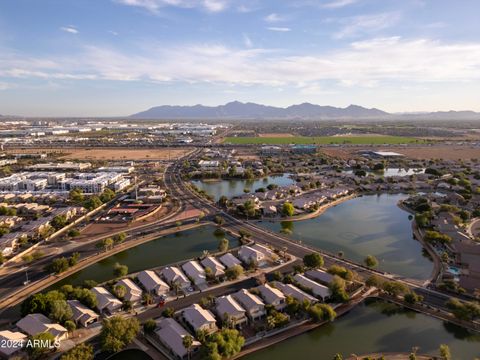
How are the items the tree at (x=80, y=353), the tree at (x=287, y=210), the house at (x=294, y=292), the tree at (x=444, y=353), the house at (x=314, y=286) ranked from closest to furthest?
the tree at (x=80, y=353) < the tree at (x=444, y=353) < the house at (x=294, y=292) < the house at (x=314, y=286) < the tree at (x=287, y=210)

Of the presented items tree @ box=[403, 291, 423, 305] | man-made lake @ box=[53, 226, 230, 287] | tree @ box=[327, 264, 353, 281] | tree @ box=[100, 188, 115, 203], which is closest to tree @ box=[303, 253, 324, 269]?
tree @ box=[327, 264, 353, 281]

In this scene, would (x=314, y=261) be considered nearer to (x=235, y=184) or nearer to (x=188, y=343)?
(x=188, y=343)

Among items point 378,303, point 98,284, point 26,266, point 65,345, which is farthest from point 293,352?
point 26,266

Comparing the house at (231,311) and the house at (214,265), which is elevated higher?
the house at (214,265)

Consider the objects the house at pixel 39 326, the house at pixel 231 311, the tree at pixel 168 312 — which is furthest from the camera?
the tree at pixel 168 312

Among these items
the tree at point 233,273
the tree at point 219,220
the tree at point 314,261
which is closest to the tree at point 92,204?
the tree at point 219,220

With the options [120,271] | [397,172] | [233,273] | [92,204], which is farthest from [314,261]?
[397,172]

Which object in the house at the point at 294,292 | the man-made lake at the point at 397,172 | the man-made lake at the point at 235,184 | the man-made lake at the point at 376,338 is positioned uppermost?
the man-made lake at the point at 397,172

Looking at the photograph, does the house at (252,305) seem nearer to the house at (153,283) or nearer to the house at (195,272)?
the house at (195,272)
